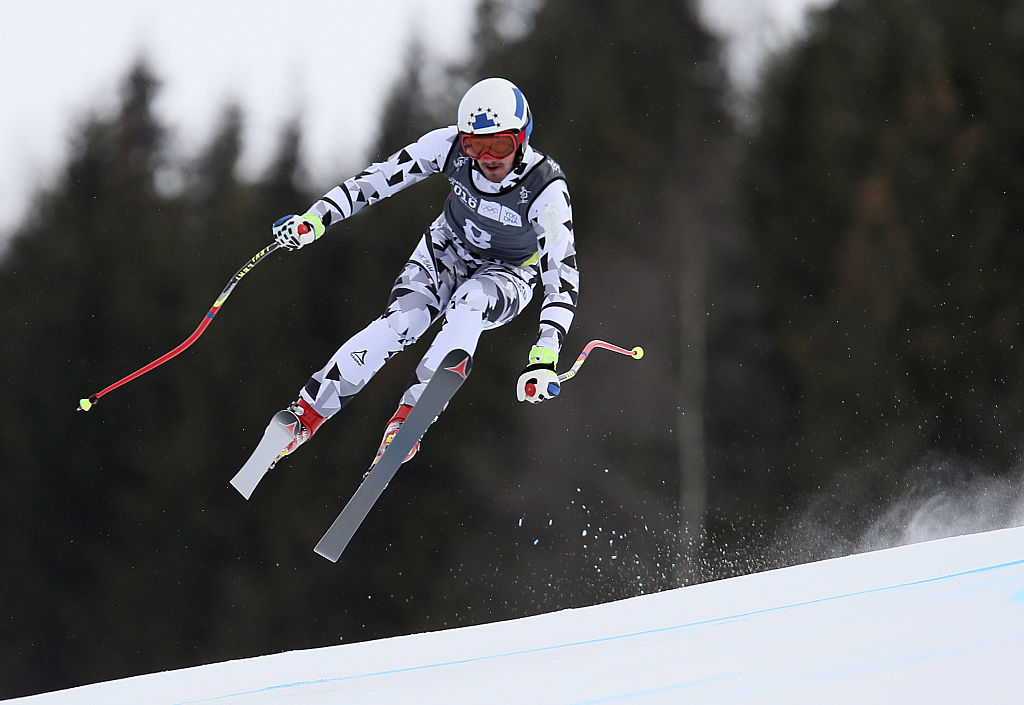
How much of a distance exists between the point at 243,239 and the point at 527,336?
10.9 ft

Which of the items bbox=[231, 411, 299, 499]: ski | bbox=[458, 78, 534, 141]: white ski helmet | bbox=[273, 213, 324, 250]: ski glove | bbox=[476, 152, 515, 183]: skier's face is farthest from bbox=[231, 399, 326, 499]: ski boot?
bbox=[458, 78, 534, 141]: white ski helmet

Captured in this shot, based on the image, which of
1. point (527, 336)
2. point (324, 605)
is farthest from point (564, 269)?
point (324, 605)

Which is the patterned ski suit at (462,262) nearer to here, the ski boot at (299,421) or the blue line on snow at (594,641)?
the ski boot at (299,421)

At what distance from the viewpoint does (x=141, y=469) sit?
33.7 feet

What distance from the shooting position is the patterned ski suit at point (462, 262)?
136 inches

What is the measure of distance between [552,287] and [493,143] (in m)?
0.55

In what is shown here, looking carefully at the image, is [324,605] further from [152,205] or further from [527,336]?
[152,205]

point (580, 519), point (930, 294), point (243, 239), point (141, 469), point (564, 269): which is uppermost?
point (564, 269)

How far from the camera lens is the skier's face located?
11.4 ft

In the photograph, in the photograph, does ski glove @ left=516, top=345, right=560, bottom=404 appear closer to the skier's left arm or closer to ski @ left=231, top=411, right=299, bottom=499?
the skier's left arm

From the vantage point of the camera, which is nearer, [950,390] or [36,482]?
[36,482]

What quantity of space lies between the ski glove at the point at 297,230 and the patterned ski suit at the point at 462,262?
8 cm

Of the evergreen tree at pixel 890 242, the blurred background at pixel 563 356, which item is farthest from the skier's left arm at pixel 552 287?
the evergreen tree at pixel 890 242

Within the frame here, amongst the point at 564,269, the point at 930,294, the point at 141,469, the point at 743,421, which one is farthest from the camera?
the point at 930,294
